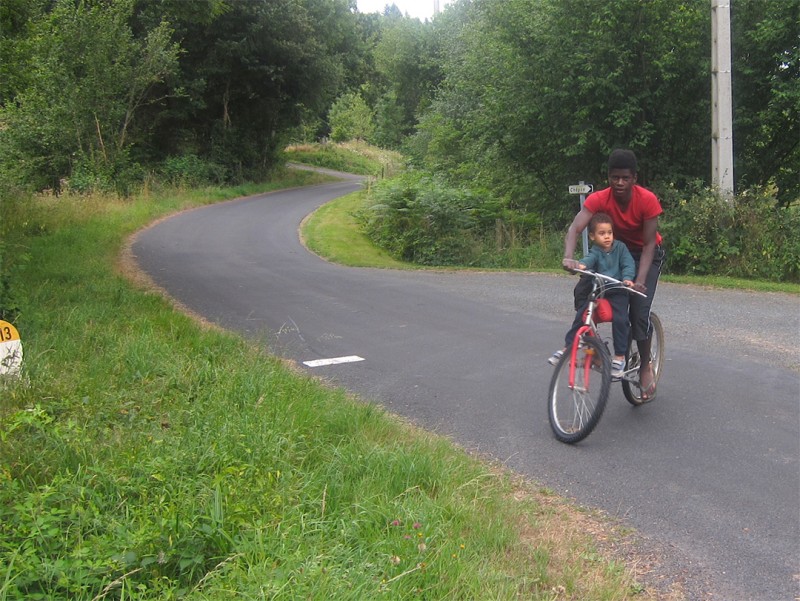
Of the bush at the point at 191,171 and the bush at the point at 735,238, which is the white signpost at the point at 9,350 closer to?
the bush at the point at 735,238

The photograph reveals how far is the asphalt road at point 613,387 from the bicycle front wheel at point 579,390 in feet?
0.48

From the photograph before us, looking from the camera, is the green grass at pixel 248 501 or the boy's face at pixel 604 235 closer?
the green grass at pixel 248 501

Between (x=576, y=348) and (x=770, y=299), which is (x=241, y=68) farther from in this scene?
(x=576, y=348)

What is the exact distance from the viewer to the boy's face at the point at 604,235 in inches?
228

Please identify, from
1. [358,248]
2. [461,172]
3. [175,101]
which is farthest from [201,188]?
[358,248]

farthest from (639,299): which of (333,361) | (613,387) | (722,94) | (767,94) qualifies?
(767,94)

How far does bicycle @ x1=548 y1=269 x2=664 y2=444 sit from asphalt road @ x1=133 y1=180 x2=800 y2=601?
172 mm

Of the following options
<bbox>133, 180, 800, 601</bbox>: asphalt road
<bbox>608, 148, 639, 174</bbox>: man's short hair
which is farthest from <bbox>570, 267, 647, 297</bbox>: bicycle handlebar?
<bbox>133, 180, 800, 601</bbox>: asphalt road

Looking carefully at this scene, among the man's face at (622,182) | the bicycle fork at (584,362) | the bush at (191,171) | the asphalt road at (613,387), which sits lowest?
the asphalt road at (613,387)

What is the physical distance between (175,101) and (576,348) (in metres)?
36.8

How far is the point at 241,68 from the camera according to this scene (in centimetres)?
3975

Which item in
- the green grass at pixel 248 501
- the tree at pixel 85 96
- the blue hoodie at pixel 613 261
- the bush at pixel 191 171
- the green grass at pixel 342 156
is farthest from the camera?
the green grass at pixel 342 156

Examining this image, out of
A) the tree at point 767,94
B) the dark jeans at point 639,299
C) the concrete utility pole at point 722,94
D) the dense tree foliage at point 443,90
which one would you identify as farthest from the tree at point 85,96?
the dark jeans at point 639,299

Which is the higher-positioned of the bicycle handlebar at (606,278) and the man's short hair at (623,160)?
the man's short hair at (623,160)
